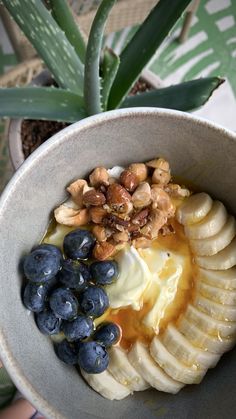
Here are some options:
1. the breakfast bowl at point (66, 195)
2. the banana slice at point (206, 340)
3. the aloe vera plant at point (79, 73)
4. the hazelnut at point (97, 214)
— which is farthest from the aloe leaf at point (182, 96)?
the banana slice at point (206, 340)

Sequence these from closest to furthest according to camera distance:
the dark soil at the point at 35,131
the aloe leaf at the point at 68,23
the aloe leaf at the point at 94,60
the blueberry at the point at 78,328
Result: the aloe leaf at the point at 94,60 → the blueberry at the point at 78,328 → the aloe leaf at the point at 68,23 → the dark soil at the point at 35,131

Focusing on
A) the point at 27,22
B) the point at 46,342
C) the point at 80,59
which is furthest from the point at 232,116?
the point at 46,342

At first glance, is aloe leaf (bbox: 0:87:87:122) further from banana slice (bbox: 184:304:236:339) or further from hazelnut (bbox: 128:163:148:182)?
banana slice (bbox: 184:304:236:339)

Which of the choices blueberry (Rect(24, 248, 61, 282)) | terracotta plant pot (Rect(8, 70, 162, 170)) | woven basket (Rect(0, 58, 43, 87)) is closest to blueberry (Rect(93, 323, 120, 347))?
blueberry (Rect(24, 248, 61, 282))

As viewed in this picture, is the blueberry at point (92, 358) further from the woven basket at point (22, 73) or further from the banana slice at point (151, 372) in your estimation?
the woven basket at point (22, 73)

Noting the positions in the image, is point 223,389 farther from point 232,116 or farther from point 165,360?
point 232,116
